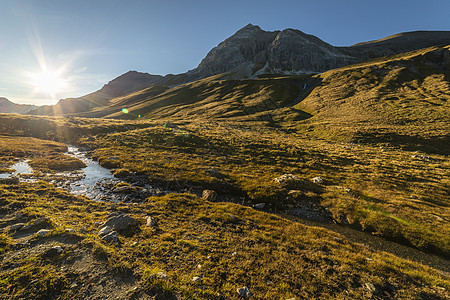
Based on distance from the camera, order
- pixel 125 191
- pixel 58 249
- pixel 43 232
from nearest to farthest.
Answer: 1. pixel 58 249
2. pixel 43 232
3. pixel 125 191

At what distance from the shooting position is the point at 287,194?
18.2 m

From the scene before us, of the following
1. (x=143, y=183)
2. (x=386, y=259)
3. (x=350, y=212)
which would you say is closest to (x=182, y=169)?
(x=143, y=183)

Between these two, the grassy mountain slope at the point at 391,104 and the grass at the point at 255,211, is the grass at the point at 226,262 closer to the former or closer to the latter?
the grass at the point at 255,211

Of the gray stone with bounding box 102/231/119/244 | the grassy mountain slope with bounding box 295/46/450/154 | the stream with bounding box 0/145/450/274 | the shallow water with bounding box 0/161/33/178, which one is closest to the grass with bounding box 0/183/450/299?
the gray stone with bounding box 102/231/119/244

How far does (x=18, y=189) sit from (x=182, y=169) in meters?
16.1

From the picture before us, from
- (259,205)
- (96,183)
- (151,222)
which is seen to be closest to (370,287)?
(259,205)

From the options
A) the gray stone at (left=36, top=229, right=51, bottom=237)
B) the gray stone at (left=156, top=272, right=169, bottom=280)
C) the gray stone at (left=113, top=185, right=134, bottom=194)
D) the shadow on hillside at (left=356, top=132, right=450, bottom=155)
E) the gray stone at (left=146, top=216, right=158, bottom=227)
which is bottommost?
the shadow on hillside at (left=356, top=132, right=450, bottom=155)

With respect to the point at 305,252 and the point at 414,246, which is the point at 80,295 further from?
the point at 414,246

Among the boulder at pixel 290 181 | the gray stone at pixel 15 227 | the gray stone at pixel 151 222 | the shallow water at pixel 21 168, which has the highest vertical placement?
the shallow water at pixel 21 168

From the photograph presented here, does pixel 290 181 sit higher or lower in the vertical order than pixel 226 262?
lower

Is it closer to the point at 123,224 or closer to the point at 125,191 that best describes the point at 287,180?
the point at 123,224

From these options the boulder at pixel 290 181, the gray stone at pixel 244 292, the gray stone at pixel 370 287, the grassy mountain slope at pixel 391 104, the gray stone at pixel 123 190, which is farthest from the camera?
the grassy mountain slope at pixel 391 104

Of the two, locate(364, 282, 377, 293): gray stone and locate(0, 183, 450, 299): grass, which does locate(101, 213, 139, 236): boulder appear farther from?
locate(364, 282, 377, 293): gray stone

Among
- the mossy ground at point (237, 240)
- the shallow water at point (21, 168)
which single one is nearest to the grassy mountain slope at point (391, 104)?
the mossy ground at point (237, 240)
